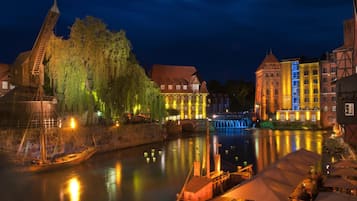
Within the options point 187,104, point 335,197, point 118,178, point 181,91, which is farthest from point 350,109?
point 181,91

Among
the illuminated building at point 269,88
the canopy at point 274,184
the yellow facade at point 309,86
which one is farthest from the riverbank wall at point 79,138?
the illuminated building at point 269,88

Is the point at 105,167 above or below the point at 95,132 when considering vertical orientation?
below

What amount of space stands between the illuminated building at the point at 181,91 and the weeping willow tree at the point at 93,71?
1407 inches

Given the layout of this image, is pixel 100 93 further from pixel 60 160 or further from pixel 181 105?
pixel 181 105

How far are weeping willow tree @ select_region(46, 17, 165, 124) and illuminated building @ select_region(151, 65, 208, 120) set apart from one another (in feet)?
117

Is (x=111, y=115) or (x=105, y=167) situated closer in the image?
(x=105, y=167)

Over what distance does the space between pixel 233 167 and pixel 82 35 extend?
22911mm

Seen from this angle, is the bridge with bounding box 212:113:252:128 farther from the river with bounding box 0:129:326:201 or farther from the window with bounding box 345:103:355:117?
the window with bounding box 345:103:355:117

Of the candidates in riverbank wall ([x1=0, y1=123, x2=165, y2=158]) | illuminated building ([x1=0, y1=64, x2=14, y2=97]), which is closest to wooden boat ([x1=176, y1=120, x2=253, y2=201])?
riverbank wall ([x1=0, y1=123, x2=165, y2=158])

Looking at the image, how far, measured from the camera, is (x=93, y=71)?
4131cm

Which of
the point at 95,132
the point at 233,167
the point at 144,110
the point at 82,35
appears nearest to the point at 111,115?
the point at 95,132

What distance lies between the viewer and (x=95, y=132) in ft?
139

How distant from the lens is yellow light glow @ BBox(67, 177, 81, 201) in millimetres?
22281

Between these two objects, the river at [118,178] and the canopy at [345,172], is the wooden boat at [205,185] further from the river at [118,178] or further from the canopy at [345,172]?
the canopy at [345,172]
